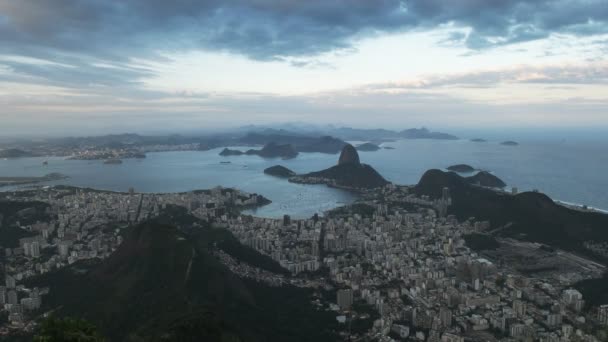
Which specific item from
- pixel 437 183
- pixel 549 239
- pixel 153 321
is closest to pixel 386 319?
pixel 153 321

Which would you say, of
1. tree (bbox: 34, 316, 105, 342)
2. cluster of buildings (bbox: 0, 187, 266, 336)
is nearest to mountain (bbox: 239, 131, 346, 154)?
cluster of buildings (bbox: 0, 187, 266, 336)

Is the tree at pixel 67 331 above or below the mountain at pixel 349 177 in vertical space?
above

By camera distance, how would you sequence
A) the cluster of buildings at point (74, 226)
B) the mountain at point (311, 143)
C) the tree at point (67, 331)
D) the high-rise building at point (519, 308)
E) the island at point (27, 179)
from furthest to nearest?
the mountain at point (311, 143), the island at point (27, 179), the cluster of buildings at point (74, 226), the high-rise building at point (519, 308), the tree at point (67, 331)

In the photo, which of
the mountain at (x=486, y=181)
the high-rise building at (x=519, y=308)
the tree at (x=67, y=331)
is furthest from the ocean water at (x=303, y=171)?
the tree at (x=67, y=331)

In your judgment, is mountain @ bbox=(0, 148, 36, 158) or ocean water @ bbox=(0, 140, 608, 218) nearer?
ocean water @ bbox=(0, 140, 608, 218)

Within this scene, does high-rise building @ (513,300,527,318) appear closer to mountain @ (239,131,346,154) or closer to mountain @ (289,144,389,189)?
mountain @ (289,144,389,189)

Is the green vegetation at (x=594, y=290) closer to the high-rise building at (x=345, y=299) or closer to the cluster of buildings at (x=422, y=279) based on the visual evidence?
the cluster of buildings at (x=422, y=279)
